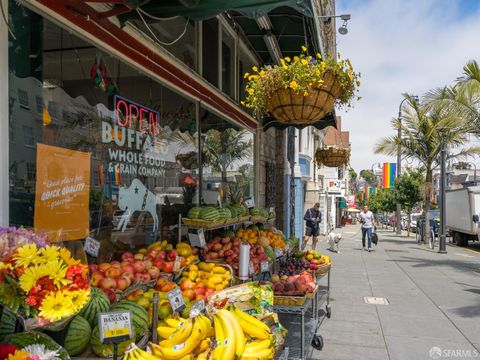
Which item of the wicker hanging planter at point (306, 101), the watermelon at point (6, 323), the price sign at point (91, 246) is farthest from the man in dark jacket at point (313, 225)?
the watermelon at point (6, 323)

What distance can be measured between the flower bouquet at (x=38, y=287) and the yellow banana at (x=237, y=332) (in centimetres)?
109

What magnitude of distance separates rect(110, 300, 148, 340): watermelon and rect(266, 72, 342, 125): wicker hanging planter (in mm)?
2958

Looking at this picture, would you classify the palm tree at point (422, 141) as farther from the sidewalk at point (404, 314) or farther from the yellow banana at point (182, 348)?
the yellow banana at point (182, 348)

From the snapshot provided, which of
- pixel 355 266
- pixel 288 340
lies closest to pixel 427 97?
pixel 355 266

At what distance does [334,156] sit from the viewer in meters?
10.6

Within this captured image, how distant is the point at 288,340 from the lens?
5031mm

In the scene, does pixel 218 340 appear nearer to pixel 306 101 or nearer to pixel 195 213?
pixel 195 213

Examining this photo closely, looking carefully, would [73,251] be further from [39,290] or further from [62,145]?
[39,290]

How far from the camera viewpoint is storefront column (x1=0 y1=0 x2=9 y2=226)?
274 centimetres

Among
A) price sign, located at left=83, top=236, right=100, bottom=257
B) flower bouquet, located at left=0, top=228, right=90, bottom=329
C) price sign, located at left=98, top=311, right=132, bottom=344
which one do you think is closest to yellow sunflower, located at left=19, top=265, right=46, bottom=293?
flower bouquet, located at left=0, top=228, right=90, bottom=329

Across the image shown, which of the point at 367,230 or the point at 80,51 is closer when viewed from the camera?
the point at 80,51

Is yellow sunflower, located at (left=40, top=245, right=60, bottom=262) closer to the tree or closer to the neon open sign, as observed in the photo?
the neon open sign

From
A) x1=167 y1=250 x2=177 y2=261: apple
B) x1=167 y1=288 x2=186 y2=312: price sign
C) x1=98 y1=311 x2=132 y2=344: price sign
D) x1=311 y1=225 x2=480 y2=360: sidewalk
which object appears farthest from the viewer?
x1=311 y1=225 x2=480 y2=360: sidewalk

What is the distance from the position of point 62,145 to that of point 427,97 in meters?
12.4
